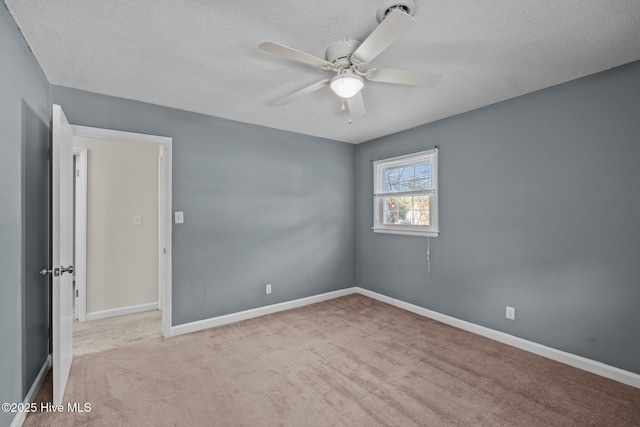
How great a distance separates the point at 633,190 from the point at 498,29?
168 cm

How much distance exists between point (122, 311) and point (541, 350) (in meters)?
4.74

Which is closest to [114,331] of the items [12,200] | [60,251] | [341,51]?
[60,251]

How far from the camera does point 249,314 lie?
3.75m

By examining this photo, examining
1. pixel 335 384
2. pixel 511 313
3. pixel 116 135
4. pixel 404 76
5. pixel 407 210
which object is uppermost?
pixel 404 76

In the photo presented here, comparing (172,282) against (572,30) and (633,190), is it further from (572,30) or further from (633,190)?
(633,190)

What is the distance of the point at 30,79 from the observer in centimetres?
211

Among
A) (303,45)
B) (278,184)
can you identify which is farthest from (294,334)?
(303,45)

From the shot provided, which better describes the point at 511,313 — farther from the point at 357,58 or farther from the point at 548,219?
the point at 357,58

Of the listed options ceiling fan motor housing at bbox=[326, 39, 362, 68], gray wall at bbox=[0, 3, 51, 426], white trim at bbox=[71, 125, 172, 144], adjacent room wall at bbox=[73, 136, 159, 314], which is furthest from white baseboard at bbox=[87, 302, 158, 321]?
ceiling fan motor housing at bbox=[326, 39, 362, 68]

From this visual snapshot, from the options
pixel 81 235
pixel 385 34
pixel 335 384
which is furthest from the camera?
pixel 81 235

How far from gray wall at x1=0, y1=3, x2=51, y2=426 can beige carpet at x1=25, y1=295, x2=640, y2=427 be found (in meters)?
0.45

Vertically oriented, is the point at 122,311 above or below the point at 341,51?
below

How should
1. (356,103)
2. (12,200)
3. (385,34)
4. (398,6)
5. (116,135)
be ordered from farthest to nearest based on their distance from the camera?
(116,135) < (356,103) < (12,200) < (398,6) < (385,34)

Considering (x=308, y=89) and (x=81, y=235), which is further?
(x=81, y=235)
